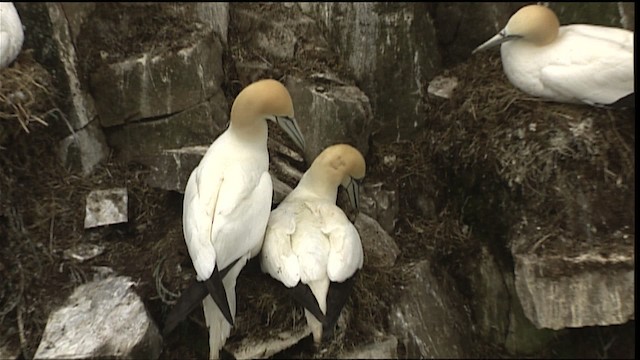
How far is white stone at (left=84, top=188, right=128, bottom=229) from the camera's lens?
2.97 metres

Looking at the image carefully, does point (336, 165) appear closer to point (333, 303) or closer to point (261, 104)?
point (261, 104)

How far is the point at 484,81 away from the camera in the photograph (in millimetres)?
3436

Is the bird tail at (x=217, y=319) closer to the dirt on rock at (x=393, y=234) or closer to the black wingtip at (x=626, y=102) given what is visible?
the dirt on rock at (x=393, y=234)

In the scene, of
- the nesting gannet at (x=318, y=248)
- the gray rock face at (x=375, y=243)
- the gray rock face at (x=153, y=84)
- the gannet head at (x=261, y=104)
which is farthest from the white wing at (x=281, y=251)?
the gray rock face at (x=153, y=84)

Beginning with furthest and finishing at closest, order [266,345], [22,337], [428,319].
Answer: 1. [428,319]
2. [266,345]
3. [22,337]

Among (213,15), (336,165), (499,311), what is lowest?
(499,311)

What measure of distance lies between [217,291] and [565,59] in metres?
1.81

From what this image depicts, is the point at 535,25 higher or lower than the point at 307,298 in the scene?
higher

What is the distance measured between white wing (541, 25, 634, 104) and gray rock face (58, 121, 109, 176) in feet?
6.72

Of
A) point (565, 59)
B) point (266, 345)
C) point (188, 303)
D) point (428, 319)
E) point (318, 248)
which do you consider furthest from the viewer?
point (428, 319)

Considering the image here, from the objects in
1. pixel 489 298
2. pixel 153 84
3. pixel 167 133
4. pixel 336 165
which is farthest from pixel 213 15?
pixel 489 298

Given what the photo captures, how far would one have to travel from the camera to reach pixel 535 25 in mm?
3070

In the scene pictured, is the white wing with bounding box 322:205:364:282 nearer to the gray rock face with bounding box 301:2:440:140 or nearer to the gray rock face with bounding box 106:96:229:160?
the gray rock face with bounding box 106:96:229:160

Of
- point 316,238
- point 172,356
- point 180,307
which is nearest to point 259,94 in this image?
point 316,238
